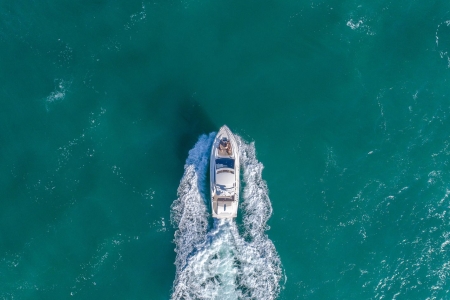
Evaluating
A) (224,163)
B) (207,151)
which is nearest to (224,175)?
(224,163)

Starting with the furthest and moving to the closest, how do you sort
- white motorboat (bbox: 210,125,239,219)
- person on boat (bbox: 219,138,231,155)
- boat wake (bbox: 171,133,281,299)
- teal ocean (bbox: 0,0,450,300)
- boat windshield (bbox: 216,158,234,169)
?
1. boat wake (bbox: 171,133,281,299)
2. teal ocean (bbox: 0,0,450,300)
3. person on boat (bbox: 219,138,231,155)
4. boat windshield (bbox: 216,158,234,169)
5. white motorboat (bbox: 210,125,239,219)

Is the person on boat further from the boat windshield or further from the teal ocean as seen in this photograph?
the teal ocean

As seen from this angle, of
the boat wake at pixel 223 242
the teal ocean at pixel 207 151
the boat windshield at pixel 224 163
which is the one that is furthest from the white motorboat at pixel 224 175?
the teal ocean at pixel 207 151

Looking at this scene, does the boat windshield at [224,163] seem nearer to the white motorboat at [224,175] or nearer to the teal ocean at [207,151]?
the white motorboat at [224,175]

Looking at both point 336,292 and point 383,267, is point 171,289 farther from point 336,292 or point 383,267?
point 383,267

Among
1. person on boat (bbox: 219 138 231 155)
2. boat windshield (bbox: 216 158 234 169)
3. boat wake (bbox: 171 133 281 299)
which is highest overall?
person on boat (bbox: 219 138 231 155)

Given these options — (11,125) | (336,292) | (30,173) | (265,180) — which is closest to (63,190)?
(30,173)

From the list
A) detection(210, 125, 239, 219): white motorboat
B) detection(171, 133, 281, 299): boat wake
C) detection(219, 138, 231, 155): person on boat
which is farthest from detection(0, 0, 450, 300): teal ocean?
detection(219, 138, 231, 155): person on boat
